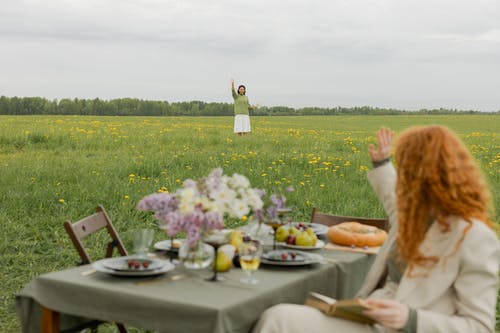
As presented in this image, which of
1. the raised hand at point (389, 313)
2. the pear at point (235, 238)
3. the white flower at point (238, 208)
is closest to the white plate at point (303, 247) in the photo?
the pear at point (235, 238)

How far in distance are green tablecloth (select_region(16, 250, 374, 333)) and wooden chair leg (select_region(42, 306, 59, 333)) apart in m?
0.09

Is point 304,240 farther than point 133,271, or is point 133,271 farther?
point 304,240

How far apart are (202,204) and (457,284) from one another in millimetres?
1184

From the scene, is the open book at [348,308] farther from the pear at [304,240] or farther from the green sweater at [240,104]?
the green sweater at [240,104]

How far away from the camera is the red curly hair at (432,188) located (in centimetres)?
283

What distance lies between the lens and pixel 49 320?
3.42 metres

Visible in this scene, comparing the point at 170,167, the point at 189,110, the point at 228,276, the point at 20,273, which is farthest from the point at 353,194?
the point at 189,110

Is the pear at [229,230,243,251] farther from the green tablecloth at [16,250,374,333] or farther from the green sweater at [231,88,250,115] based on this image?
the green sweater at [231,88,250,115]

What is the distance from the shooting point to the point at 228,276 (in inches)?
130

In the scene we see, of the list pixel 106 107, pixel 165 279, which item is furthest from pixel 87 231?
pixel 106 107

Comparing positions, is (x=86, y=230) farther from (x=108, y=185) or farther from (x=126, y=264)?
(x=108, y=185)

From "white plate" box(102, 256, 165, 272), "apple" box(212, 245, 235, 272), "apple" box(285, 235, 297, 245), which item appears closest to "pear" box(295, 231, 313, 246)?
"apple" box(285, 235, 297, 245)

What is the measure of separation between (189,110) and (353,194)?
40.9 m

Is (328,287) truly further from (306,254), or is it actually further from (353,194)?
(353,194)
